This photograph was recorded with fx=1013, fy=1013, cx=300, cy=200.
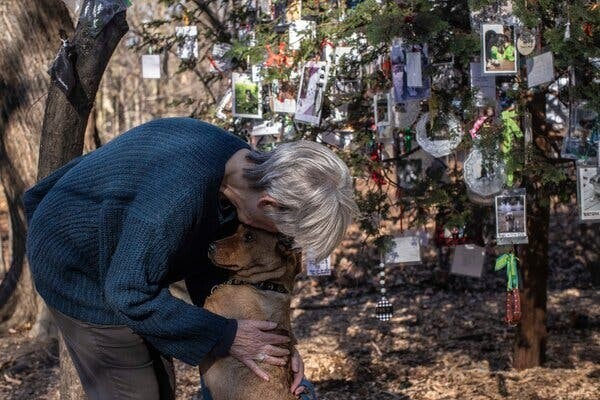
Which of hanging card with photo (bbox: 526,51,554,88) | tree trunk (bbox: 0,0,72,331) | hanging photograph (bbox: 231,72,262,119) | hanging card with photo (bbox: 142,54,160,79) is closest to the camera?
hanging card with photo (bbox: 526,51,554,88)

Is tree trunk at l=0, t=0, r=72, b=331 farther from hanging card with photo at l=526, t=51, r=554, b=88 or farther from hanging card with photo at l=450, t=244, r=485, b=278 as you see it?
hanging card with photo at l=526, t=51, r=554, b=88

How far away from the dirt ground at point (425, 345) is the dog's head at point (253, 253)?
10.3ft

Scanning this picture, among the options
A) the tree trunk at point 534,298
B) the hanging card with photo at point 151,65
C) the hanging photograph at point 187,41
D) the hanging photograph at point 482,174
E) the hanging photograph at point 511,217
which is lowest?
the tree trunk at point 534,298

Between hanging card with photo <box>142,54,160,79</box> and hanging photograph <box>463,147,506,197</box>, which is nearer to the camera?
hanging photograph <box>463,147,506,197</box>

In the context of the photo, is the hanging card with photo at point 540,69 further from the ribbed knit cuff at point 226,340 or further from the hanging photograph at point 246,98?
the ribbed knit cuff at point 226,340

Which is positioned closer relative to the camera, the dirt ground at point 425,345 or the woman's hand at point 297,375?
the woman's hand at point 297,375

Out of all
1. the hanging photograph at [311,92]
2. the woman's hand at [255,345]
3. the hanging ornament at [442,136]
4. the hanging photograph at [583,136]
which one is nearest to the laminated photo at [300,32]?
the hanging photograph at [311,92]

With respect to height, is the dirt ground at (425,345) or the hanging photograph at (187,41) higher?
the hanging photograph at (187,41)

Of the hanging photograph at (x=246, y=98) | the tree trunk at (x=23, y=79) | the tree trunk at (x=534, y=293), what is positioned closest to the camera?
the hanging photograph at (x=246, y=98)

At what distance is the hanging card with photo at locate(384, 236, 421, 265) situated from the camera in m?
5.70

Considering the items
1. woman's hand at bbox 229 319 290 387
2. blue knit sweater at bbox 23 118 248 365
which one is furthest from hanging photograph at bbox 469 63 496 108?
woman's hand at bbox 229 319 290 387

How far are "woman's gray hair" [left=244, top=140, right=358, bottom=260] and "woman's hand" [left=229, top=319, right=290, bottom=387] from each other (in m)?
0.33

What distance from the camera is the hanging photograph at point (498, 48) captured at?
4871 mm

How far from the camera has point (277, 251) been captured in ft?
11.4
